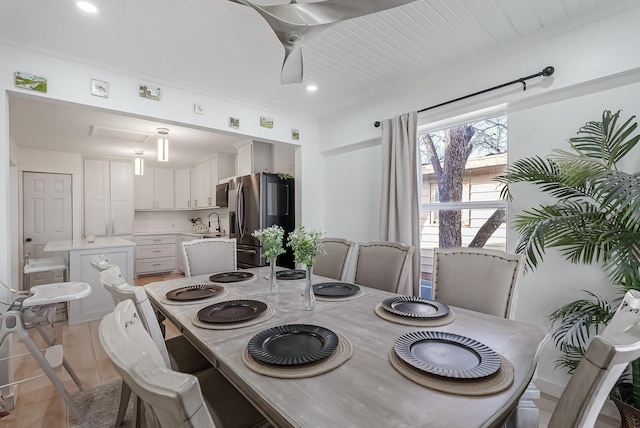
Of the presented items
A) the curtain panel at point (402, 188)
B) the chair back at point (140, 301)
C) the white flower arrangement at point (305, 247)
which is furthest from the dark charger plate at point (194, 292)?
the curtain panel at point (402, 188)

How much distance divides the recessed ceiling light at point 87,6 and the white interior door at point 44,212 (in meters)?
4.75

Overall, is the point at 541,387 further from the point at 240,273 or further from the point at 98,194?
the point at 98,194

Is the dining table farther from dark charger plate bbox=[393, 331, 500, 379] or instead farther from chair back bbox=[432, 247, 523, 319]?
chair back bbox=[432, 247, 523, 319]

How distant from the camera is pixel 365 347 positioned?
1.08 meters

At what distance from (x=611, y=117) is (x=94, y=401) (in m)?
3.83

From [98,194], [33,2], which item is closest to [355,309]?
[33,2]

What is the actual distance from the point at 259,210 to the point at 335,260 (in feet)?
5.81

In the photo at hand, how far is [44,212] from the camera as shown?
5.21 metres

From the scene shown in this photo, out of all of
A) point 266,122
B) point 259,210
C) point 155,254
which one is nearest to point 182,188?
point 155,254

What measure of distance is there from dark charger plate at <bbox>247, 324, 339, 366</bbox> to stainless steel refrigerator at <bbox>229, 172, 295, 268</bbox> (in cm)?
276

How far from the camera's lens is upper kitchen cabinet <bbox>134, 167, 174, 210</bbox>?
6.43 m

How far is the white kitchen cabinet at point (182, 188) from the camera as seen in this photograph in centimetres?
686

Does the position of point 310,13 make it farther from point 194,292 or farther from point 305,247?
point 194,292

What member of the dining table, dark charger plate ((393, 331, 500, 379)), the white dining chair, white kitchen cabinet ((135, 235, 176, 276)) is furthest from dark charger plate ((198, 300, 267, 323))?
white kitchen cabinet ((135, 235, 176, 276))
